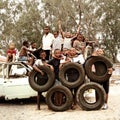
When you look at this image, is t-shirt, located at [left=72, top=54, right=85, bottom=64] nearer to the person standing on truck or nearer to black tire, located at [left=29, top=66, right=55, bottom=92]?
black tire, located at [left=29, top=66, right=55, bottom=92]

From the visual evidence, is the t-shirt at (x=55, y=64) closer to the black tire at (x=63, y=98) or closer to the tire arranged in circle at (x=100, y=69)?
the black tire at (x=63, y=98)

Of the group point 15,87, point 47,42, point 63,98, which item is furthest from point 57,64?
point 47,42

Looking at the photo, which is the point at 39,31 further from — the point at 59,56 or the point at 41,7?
the point at 59,56

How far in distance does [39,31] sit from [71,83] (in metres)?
33.0

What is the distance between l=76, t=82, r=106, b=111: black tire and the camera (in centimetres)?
1171

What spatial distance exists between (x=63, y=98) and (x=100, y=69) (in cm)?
141

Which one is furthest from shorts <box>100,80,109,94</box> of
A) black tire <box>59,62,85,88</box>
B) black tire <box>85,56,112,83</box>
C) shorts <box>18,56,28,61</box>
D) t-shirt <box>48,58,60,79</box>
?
shorts <box>18,56,28,61</box>

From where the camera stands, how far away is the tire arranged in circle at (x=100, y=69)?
11962 mm

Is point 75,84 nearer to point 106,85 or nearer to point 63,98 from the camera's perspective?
point 63,98

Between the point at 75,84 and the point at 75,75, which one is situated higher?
the point at 75,75

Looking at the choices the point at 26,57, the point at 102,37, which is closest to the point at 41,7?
the point at 102,37

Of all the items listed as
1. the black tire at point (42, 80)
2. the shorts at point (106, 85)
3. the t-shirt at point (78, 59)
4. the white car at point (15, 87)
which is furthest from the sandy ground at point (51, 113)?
the t-shirt at point (78, 59)

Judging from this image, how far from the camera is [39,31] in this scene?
44.6 meters

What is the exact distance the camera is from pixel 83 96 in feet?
38.6
